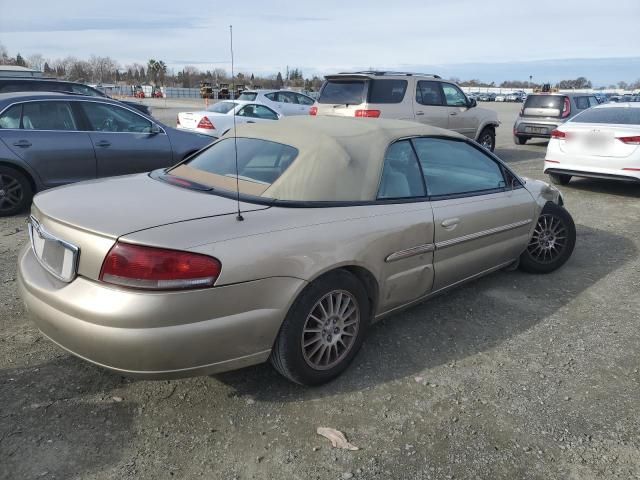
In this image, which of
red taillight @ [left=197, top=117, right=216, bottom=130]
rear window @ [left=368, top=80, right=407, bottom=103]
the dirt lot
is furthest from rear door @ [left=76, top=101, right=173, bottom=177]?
red taillight @ [left=197, top=117, right=216, bottom=130]

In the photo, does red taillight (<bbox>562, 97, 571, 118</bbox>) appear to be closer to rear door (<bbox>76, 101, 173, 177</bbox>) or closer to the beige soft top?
rear door (<bbox>76, 101, 173, 177</bbox>)

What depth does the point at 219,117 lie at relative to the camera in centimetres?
1304

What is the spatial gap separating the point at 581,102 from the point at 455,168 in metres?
13.7

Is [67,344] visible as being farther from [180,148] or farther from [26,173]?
[180,148]

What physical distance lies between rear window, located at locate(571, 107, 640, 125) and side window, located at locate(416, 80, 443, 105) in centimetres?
295

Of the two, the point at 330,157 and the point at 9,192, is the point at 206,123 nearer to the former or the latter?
the point at 9,192

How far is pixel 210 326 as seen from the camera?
2.44m

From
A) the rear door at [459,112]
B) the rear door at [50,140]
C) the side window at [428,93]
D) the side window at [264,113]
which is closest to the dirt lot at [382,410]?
the rear door at [50,140]

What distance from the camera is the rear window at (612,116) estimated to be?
8117mm

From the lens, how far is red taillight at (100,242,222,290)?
7.70 feet

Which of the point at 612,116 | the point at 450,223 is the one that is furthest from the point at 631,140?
the point at 450,223

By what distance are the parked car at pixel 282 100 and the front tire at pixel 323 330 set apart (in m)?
13.9

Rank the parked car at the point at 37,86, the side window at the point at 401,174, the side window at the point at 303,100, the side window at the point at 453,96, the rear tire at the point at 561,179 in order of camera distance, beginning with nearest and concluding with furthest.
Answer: the side window at the point at 401,174 → the rear tire at the point at 561,179 → the parked car at the point at 37,86 → the side window at the point at 453,96 → the side window at the point at 303,100

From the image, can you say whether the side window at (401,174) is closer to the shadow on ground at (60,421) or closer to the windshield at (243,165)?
the windshield at (243,165)
